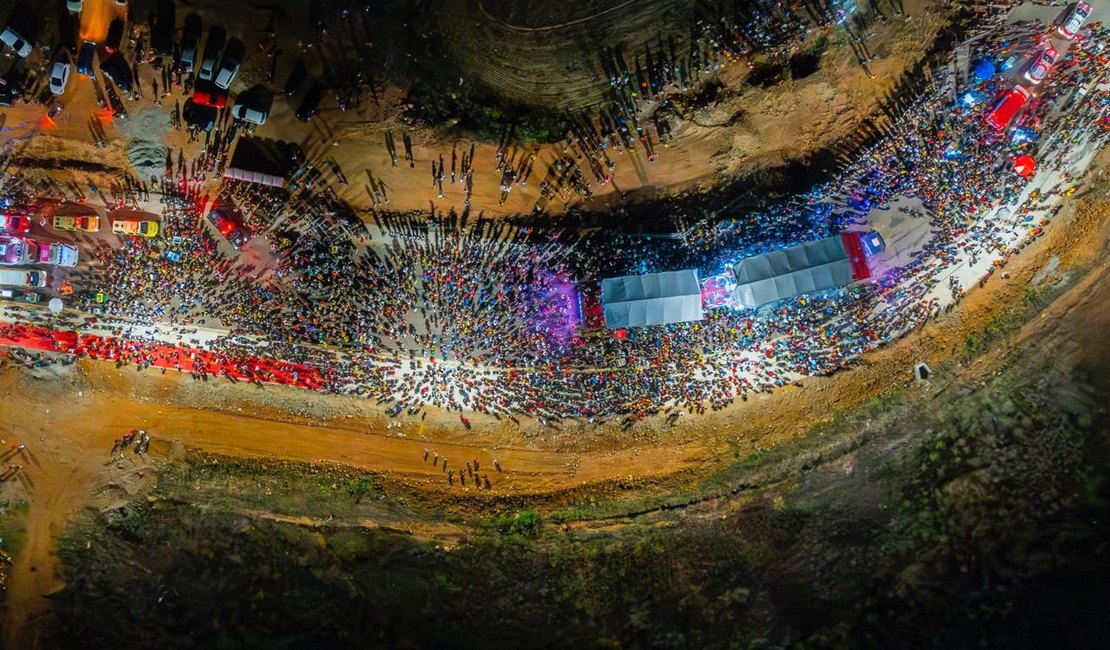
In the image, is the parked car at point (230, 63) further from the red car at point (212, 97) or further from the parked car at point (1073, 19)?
the parked car at point (1073, 19)

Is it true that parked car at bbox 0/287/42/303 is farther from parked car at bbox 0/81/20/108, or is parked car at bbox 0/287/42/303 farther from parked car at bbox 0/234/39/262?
parked car at bbox 0/81/20/108

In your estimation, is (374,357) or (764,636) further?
(374,357)

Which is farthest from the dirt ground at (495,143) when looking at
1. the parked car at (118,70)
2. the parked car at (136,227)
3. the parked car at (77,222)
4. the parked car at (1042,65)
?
the parked car at (1042,65)

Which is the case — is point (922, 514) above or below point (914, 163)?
below

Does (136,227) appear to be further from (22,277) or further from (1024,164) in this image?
(1024,164)

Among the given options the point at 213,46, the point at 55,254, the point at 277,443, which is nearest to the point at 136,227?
the point at 55,254

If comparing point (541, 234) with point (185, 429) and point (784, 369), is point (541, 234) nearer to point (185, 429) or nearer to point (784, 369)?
point (784, 369)

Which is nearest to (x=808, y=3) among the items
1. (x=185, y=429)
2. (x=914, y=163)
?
(x=914, y=163)
